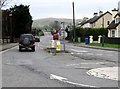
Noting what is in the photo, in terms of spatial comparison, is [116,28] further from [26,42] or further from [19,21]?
[26,42]

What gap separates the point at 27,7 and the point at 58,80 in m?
76.3

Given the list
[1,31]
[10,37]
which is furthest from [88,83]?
[10,37]

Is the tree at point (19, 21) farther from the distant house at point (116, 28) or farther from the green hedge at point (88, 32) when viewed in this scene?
the distant house at point (116, 28)

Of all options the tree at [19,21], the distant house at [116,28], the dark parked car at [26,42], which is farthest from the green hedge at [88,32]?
the dark parked car at [26,42]

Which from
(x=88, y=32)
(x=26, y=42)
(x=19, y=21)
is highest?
(x=19, y=21)

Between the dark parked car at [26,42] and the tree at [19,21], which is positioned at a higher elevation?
the tree at [19,21]

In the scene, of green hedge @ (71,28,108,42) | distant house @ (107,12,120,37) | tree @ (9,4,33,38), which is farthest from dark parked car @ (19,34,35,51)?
green hedge @ (71,28,108,42)

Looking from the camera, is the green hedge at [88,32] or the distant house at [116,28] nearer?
the distant house at [116,28]

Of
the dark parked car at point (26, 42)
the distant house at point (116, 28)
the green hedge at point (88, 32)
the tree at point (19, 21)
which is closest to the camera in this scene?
the dark parked car at point (26, 42)

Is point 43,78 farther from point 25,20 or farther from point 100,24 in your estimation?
point 100,24

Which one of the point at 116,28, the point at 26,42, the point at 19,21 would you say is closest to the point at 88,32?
the point at 116,28

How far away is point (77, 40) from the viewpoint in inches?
3241

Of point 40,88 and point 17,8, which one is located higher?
point 17,8

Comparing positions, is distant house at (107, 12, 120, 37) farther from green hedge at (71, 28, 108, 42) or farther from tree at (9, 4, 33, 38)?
tree at (9, 4, 33, 38)
